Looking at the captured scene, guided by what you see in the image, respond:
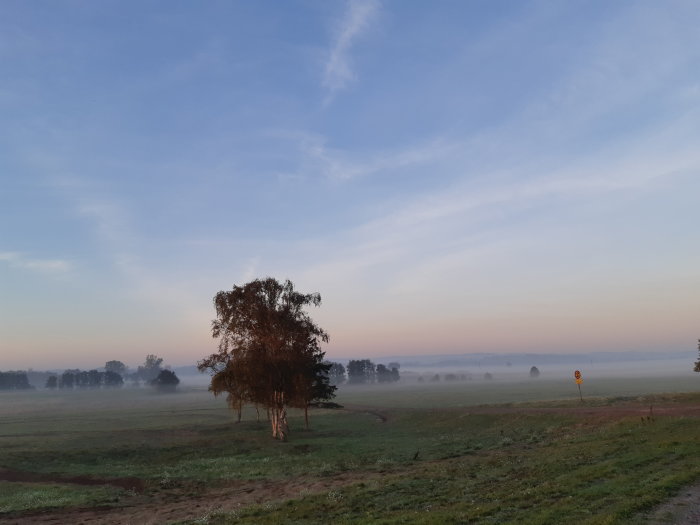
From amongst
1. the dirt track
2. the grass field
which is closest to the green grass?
the grass field

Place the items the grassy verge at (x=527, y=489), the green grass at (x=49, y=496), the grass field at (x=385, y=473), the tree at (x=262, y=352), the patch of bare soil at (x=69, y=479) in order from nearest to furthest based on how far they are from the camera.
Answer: the grassy verge at (x=527, y=489)
the grass field at (x=385, y=473)
the green grass at (x=49, y=496)
the patch of bare soil at (x=69, y=479)
the tree at (x=262, y=352)

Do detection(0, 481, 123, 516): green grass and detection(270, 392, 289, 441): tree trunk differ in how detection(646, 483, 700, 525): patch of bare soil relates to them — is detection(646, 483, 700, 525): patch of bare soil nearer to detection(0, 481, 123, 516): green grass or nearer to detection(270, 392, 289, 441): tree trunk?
detection(0, 481, 123, 516): green grass

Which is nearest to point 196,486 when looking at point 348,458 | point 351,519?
point 348,458

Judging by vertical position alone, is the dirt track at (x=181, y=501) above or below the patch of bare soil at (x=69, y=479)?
above

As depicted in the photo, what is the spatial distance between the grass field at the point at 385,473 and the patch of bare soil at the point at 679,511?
0.42m

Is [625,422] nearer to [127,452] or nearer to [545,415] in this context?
[545,415]

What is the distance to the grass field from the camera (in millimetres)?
16438

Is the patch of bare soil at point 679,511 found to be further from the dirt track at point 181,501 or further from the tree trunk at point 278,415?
the tree trunk at point 278,415

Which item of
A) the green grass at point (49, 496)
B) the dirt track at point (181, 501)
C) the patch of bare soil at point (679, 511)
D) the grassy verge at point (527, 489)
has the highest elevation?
the patch of bare soil at point (679, 511)

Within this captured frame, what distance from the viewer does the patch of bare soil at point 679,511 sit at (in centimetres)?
1238

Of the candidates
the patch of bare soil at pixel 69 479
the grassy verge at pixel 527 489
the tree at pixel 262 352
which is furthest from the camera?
the tree at pixel 262 352

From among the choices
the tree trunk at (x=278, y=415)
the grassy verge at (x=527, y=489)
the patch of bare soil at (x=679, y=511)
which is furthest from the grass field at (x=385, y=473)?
the tree trunk at (x=278, y=415)

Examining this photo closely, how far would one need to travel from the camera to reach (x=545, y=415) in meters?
49.1

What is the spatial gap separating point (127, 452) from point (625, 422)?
44721 millimetres
